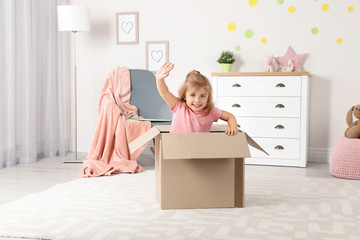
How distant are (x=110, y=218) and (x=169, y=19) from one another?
2.70 metres

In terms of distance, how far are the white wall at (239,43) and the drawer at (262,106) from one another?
1.33 ft

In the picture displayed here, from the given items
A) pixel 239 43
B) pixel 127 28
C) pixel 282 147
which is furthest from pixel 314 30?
pixel 127 28

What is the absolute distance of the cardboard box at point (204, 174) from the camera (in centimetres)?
219

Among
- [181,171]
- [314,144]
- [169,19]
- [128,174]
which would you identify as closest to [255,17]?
[169,19]

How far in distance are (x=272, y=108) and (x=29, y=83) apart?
2193 mm

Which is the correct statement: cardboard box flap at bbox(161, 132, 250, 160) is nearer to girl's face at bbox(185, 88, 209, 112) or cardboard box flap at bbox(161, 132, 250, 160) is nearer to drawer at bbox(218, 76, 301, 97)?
girl's face at bbox(185, 88, 209, 112)

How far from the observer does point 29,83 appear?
3.99 meters

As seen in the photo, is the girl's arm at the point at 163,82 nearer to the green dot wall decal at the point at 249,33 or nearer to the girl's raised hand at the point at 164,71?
the girl's raised hand at the point at 164,71

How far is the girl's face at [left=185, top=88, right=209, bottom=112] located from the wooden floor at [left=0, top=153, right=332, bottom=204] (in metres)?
1.18

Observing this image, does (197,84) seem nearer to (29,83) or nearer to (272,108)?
(272,108)

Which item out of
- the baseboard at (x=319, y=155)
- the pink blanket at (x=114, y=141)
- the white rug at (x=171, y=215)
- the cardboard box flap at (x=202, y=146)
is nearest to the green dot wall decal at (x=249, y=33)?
the baseboard at (x=319, y=155)

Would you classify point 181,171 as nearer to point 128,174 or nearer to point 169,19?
point 128,174

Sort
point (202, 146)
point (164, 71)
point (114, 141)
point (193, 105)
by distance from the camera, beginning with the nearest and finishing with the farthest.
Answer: point (202, 146) → point (164, 71) → point (193, 105) → point (114, 141)

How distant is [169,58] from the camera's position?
439 cm
